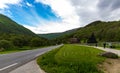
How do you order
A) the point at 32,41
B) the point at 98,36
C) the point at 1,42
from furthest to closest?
the point at 98,36 < the point at 32,41 < the point at 1,42

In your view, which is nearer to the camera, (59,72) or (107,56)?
(59,72)

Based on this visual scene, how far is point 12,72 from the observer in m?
11.2

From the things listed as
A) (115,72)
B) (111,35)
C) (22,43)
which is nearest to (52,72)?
(115,72)

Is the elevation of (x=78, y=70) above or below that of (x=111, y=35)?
below

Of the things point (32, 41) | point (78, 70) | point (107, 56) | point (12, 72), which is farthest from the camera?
point (32, 41)

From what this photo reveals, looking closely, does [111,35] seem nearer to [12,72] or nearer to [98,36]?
[98,36]

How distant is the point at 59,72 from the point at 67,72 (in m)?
0.46

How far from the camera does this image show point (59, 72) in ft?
38.0

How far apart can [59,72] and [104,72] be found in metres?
2.95

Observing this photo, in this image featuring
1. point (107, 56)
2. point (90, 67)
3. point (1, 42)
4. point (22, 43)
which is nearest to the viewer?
point (90, 67)

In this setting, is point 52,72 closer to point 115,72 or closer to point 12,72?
point 12,72

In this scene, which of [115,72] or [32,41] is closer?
[115,72]

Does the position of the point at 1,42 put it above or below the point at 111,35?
below

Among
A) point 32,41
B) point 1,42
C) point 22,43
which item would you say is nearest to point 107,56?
point 1,42
